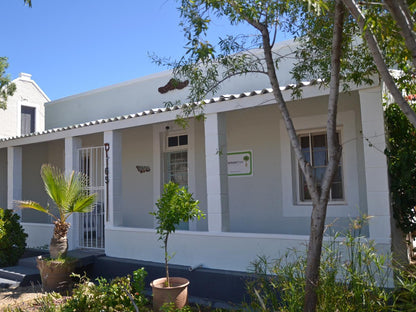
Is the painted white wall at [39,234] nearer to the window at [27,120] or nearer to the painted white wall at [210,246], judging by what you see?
the painted white wall at [210,246]

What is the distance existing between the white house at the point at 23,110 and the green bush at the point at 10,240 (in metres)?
8.86

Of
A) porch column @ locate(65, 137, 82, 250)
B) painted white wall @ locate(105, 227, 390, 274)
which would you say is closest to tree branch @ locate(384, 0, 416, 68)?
painted white wall @ locate(105, 227, 390, 274)

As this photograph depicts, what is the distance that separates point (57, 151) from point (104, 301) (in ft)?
25.1

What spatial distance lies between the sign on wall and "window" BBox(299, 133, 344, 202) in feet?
3.45

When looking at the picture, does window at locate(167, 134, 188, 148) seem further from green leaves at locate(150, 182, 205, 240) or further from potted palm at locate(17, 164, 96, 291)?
green leaves at locate(150, 182, 205, 240)

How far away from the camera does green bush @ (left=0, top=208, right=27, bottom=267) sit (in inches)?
322

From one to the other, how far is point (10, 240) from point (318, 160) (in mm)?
6301

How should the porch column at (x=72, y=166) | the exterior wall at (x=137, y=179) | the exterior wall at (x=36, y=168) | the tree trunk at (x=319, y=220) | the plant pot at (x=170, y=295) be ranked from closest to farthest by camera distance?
the tree trunk at (x=319, y=220), the plant pot at (x=170, y=295), the porch column at (x=72, y=166), the exterior wall at (x=137, y=179), the exterior wall at (x=36, y=168)

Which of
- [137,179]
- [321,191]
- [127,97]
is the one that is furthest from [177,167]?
[321,191]

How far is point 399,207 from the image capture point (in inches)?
211

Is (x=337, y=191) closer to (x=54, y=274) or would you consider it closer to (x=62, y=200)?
(x=62, y=200)

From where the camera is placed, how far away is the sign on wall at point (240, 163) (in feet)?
26.4

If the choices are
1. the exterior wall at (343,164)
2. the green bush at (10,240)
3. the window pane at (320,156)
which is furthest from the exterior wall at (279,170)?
the green bush at (10,240)

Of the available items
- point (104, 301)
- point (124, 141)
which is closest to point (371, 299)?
point (104, 301)
